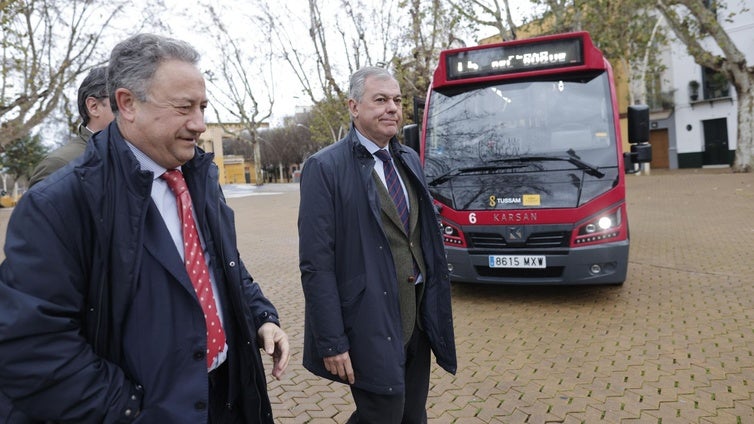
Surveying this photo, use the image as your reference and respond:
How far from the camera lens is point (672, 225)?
1148 centimetres

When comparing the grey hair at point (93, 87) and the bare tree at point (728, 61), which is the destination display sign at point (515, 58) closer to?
the grey hair at point (93, 87)

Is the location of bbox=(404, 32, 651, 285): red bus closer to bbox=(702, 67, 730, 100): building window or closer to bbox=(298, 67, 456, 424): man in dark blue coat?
bbox=(298, 67, 456, 424): man in dark blue coat

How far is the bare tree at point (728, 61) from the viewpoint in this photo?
768 inches

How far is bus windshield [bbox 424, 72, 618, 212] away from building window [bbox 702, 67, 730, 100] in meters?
30.2

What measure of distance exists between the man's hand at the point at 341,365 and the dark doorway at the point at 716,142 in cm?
3441

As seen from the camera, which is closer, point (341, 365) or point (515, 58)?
point (341, 365)

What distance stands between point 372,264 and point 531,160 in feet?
12.8

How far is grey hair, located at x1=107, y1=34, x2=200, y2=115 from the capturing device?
1565 mm

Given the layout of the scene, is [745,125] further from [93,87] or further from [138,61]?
[138,61]

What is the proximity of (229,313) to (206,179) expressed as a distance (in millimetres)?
468

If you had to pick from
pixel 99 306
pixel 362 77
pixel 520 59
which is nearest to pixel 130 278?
pixel 99 306

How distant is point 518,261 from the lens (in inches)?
219

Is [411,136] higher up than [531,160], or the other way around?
[411,136]

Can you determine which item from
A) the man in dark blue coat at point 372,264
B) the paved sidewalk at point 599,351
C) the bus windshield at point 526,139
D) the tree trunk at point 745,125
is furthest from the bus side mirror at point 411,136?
the tree trunk at point 745,125
